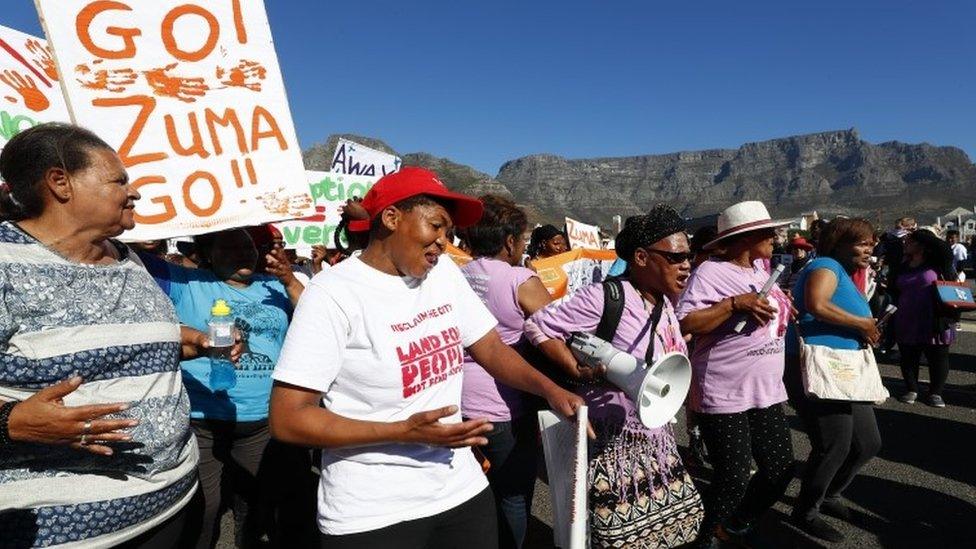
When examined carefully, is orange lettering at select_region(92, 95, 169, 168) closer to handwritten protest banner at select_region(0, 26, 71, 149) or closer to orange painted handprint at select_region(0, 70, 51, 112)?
handwritten protest banner at select_region(0, 26, 71, 149)

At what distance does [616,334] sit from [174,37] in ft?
7.35

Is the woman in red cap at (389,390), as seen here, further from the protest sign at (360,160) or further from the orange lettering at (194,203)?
the protest sign at (360,160)

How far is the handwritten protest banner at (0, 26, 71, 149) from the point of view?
10.8ft

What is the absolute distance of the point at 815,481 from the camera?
361cm

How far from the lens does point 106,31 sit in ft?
7.59

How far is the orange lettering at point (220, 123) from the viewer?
8.19ft

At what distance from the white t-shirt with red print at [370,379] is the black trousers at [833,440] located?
104 inches

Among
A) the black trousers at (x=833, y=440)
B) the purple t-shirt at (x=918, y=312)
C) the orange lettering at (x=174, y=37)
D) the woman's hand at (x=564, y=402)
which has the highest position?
the orange lettering at (x=174, y=37)

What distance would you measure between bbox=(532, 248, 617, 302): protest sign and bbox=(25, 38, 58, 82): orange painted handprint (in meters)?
3.77

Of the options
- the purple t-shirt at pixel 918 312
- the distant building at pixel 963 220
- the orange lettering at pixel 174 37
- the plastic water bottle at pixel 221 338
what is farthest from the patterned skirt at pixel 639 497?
the distant building at pixel 963 220

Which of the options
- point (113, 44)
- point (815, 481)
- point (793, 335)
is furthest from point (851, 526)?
point (113, 44)

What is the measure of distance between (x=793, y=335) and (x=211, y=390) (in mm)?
3698

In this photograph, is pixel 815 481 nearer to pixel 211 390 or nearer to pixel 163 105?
pixel 211 390

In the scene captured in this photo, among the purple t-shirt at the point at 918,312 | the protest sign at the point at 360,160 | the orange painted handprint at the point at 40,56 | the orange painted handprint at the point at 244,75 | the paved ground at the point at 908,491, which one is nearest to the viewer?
the orange painted handprint at the point at 244,75
